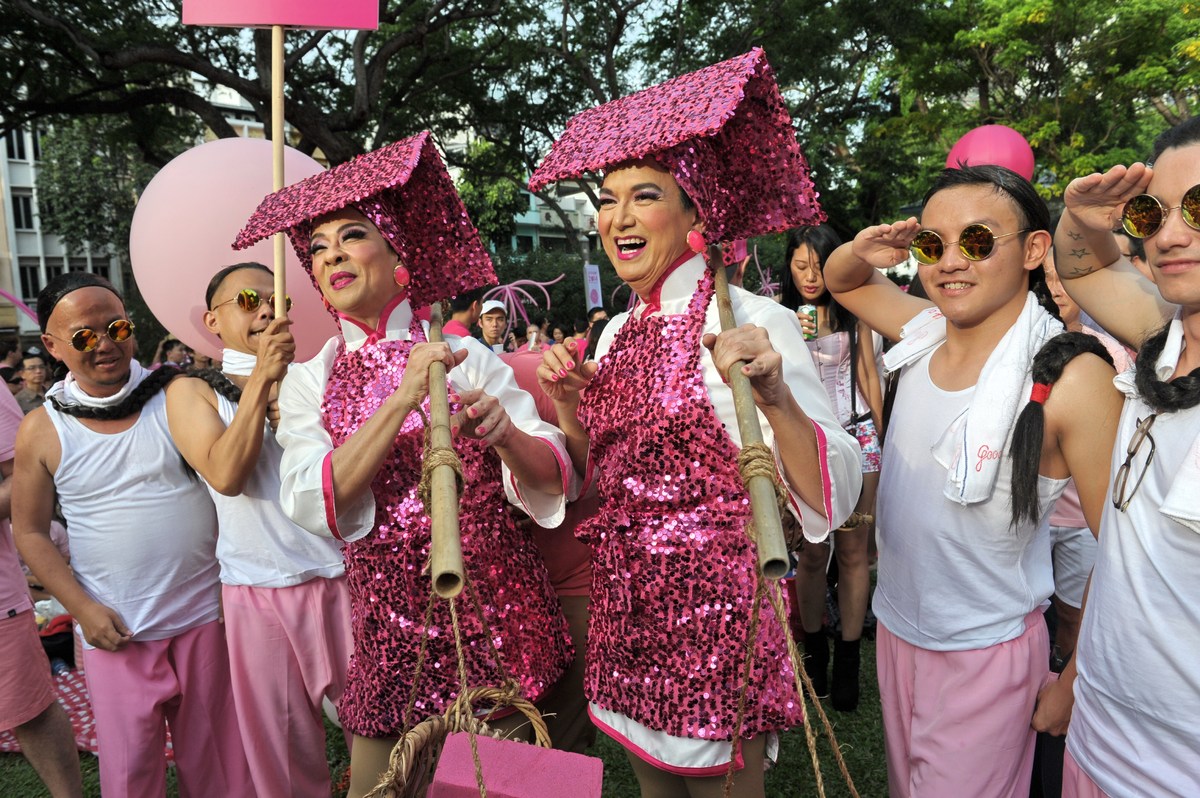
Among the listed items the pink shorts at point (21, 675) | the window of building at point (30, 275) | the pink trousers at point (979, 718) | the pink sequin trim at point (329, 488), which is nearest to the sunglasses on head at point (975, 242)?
the pink trousers at point (979, 718)

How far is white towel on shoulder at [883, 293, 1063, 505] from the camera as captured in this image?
192 cm

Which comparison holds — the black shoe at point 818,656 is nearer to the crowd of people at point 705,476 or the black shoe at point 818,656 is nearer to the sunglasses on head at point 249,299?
the crowd of people at point 705,476

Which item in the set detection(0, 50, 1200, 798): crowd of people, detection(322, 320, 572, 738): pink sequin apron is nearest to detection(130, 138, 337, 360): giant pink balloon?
detection(0, 50, 1200, 798): crowd of people

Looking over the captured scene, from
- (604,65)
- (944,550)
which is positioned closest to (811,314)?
(944,550)

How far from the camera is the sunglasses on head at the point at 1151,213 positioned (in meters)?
1.47

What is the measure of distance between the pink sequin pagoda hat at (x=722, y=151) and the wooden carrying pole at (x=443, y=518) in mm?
581

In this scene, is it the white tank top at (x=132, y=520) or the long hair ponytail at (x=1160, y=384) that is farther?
the white tank top at (x=132, y=520)

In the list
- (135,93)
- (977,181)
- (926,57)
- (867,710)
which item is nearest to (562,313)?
(926,57)

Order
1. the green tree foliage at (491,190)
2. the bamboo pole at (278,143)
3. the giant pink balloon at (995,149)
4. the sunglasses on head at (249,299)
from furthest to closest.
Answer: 1. the green tree foliage at (491,190)
2. the giant pink balloon at (995,149)
3. the sunglasses on head at (249,299)
4. the bamboo pole at (278,143)

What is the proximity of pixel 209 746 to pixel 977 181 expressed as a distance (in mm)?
3027

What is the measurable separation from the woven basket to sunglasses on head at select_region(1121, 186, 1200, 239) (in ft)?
5.02

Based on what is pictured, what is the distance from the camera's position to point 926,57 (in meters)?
15.4

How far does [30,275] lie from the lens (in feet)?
97.9

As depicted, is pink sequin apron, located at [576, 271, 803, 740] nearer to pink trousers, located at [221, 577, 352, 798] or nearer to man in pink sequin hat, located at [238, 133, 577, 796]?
man in pink sequin hat, located at [238, 133, 577, 796]
